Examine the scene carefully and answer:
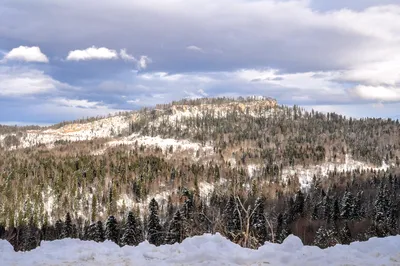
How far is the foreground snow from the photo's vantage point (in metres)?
10.3

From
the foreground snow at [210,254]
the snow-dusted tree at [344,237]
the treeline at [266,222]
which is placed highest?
the foreground snow at [210,254]

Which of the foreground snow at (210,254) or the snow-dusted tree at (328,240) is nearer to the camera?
the foreground snow at (210,254)

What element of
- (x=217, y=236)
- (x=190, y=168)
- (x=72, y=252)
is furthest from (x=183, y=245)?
(x=190, y=168)

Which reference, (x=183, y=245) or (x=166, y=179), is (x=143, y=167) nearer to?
(x=166, y=179)

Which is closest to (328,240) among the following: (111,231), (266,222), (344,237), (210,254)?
(210,254)

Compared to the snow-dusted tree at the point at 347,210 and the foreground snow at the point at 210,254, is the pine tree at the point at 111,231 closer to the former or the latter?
the snow-dusted tree at the point at 347,210


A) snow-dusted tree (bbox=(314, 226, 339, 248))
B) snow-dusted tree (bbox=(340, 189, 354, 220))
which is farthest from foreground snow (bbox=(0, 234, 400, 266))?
snow-dusted tree (bbox=(340, 189, 354, 220))

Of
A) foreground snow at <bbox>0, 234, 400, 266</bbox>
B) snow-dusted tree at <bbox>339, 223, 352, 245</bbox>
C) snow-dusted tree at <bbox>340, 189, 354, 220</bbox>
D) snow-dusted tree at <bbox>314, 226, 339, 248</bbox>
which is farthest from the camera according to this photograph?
snow-dusted tree at <bbox>340, 189, 354, 220</bbox>

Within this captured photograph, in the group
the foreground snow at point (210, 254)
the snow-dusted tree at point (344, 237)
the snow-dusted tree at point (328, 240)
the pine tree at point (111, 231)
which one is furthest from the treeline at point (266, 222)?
the foreground snow at point (210, 254)

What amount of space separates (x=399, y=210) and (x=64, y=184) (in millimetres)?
111836

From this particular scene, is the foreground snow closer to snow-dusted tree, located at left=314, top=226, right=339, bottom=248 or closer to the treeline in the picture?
snow-dusted tree, located at left=314, top=226, right=339, bottom=248

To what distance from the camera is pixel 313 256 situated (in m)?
10.4

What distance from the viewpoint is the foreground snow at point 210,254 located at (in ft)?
33.8

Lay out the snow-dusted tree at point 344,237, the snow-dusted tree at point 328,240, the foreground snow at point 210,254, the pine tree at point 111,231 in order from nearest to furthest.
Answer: the foreground snow at point 210,254 → the snow-dusted tree at point 328,240 → the snow-dusted tree at point 344,237 → the pine tree at point 111,231
